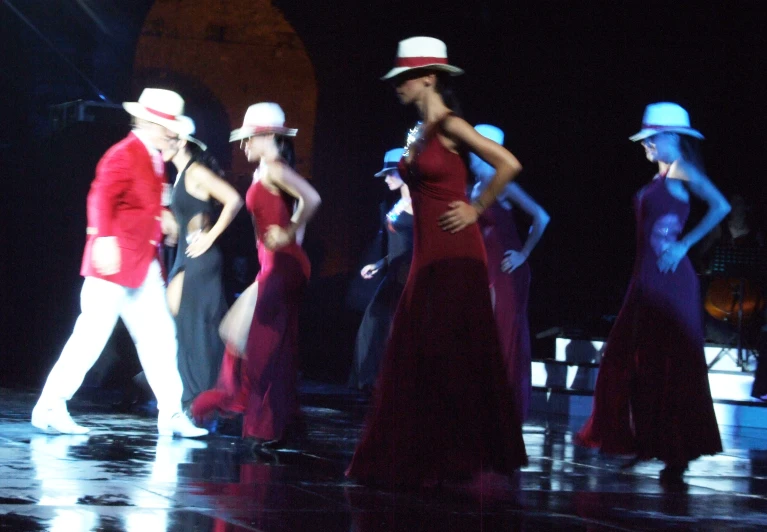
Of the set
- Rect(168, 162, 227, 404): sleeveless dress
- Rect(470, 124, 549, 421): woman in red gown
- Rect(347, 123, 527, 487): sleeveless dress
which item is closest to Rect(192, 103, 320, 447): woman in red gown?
Rect(168, 162, 227, 404): sleeveless dress

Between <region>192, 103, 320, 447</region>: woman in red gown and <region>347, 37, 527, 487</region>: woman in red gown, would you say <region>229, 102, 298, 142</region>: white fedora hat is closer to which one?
<region>192, 103, 320, 447</region>: woman in red gown

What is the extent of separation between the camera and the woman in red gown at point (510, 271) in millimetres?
8070

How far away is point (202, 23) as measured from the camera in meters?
14.0

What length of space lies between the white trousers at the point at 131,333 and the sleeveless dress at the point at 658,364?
2285 mm

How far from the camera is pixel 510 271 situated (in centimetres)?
816

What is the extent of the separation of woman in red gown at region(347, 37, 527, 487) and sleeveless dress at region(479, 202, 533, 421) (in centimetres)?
321

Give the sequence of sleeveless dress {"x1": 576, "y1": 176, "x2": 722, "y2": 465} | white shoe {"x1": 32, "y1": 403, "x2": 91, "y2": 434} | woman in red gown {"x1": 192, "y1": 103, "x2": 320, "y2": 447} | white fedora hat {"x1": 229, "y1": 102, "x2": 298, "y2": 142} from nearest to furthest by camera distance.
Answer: sleeveless dress {"x1": 576, "y1": 176, "x2": 722, "y2": 465} < woman in red gown {"x1": 192, "y1": 103, "x2": 320, "y2": 447} < white fedora hat {"x1": 229, "y1": 102, "x2": 298, "y2": 142} < white shoe {"x1": 32, "y1": 403, "x2": 91, "y2": 434}

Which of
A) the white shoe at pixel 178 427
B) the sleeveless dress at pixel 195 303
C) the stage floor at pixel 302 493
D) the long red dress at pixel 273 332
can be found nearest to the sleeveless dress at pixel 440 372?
the stage floor at pixel 302 493

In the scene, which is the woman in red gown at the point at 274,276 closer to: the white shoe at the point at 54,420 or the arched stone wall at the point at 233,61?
the white shoe at the point at 54,420

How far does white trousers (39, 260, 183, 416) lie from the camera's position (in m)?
6.73

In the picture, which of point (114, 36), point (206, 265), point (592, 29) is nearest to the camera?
point (206, 265)

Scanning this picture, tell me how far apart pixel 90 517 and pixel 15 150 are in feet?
28.7


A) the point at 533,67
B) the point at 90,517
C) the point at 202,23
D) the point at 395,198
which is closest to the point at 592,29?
the point at 533,67

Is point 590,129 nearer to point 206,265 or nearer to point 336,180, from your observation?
point 336,180
